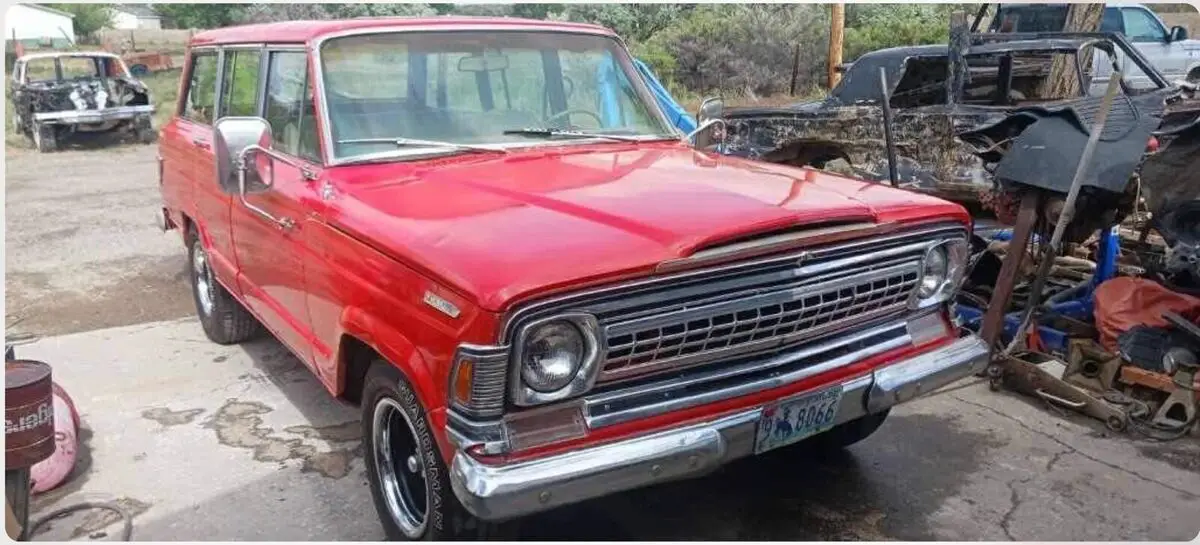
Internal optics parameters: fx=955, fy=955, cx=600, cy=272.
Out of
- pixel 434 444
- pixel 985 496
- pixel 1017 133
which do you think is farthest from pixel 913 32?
pixel 434 444

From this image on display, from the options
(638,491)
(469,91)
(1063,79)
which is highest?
(1063,79)

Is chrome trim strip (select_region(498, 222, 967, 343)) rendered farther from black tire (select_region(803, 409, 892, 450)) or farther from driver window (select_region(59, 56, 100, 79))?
driver window (select_region(59, 56, 100, 79))

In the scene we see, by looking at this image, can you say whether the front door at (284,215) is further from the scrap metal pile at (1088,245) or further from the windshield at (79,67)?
the windshield at (79,67)

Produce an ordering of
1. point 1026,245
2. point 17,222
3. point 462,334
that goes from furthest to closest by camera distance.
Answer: point 17,222 < point 1026,245 < point 462,334

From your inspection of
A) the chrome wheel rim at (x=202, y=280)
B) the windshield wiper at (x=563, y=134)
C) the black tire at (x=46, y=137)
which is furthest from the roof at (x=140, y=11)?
the windshield wiper at (x=563, y=134)

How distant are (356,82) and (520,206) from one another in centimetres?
116

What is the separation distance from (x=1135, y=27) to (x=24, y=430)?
563 inches

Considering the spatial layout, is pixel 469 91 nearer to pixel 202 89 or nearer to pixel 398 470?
pixel 398 470

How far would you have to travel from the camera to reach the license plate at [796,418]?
2.81m

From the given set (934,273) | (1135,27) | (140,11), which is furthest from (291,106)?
(140,11)

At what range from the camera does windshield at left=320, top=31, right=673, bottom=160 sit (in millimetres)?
3674

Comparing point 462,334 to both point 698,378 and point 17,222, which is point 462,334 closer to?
point 698,378

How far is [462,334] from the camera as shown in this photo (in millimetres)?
2465

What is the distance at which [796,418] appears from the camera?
9.45 feet
